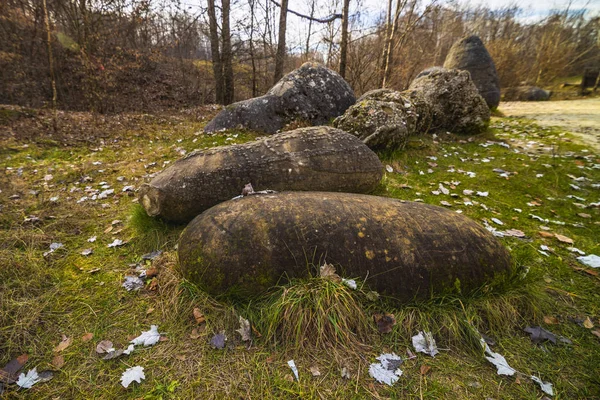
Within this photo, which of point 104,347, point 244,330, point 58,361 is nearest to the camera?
point 58,361

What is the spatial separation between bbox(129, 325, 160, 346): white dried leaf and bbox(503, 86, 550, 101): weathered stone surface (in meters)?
19.3

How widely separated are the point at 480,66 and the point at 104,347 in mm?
14307

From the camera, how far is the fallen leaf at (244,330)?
81.0 inches

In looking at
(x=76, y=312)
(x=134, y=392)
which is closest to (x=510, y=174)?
(x=134, y=392)

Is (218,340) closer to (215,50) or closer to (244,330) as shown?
(244,330)

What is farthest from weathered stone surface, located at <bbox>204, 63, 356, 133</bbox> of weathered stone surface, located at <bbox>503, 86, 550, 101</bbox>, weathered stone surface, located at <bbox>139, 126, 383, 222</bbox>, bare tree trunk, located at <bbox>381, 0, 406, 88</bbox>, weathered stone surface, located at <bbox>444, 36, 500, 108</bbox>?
weathered stone surface, located at <bbox>503, 86, 550, 101</bbox>

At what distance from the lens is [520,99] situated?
14.8 m

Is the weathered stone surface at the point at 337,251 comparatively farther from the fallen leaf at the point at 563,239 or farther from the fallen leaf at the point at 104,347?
the fallen leaf at the point at 563,239

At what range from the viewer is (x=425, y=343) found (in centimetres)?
204

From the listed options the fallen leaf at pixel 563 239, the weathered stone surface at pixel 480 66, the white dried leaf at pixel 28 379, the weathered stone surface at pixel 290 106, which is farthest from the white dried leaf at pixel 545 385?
the weathered stone surface at pixel 480 66

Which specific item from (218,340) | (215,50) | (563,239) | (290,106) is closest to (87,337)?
(218,340)

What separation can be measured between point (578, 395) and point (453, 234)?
1.22m

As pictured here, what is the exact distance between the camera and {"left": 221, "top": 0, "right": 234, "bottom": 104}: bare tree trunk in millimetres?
10320

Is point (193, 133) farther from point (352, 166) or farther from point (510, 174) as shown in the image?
point (510, 174)
